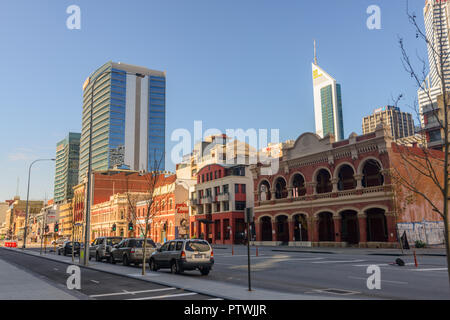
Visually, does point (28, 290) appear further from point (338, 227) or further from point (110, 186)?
point (110, 186)

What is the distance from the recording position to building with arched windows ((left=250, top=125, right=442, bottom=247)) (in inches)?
1581

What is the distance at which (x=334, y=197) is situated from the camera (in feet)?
149

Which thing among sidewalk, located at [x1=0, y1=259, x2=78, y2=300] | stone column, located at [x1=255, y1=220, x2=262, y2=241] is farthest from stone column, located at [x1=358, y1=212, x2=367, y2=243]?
sidewalk, located at [x1=0, y1=259, x2=78, y2=300]

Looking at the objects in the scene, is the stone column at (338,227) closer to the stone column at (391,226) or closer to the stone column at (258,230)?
the stone column at (391,226)

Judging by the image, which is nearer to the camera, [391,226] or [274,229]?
[391,226]

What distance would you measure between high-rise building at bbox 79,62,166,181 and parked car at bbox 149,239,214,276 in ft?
416

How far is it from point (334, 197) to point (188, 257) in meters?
31.3

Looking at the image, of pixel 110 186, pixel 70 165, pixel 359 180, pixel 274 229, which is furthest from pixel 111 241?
pixel 70 165

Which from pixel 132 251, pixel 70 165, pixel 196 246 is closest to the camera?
pixel 196 246

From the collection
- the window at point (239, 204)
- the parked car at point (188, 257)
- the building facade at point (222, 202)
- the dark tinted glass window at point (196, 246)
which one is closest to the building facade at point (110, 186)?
the building facade at point (222, 202)

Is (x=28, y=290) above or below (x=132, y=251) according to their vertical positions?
below

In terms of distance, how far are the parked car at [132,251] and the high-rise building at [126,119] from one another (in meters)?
120
